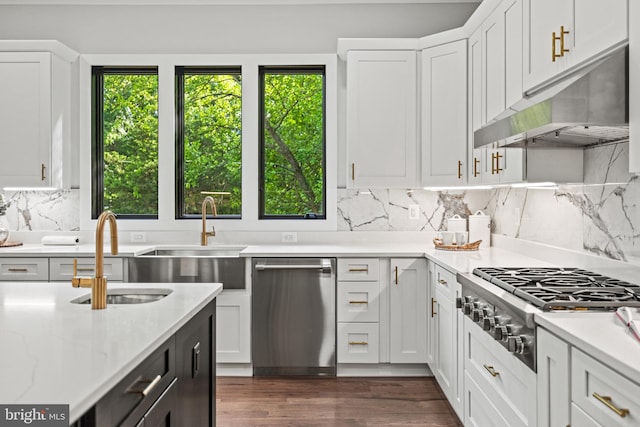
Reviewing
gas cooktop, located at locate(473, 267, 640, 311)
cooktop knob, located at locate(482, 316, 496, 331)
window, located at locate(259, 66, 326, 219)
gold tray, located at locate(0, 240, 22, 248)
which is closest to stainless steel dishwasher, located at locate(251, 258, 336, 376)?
window, located at locate(259, 66, 326, 219)

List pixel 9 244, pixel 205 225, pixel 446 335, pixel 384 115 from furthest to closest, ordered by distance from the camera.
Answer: pixel 205 225
pixel 9 244
pixel 384 115
pixel 446 335

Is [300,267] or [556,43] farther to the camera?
[300,267]

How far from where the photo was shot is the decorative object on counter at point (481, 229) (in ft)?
12.6

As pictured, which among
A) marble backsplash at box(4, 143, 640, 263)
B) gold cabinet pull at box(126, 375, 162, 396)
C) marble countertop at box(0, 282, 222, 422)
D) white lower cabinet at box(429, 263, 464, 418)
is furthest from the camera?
white lower cabinet at box(429, 263, 464, 418)

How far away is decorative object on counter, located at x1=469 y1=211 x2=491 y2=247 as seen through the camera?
3.85 m

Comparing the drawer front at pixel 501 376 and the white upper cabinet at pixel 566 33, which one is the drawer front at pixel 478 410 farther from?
the white upper cabinet at pixel 566 33

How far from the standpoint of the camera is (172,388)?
1556mm

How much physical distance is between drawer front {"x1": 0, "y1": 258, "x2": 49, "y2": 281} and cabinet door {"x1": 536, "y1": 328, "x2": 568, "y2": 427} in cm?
328

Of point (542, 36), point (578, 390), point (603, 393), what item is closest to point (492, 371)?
point (578, 390)

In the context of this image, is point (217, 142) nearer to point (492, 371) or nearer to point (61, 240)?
point (61, 240)

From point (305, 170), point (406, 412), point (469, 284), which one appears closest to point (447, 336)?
point (406, 412)

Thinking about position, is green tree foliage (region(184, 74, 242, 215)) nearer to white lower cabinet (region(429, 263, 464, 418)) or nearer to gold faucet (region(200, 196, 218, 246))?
gold faucet (region(200, 196, 218, 246))

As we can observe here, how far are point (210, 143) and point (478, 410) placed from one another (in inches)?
117

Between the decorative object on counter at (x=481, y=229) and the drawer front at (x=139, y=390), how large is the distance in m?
2.82
